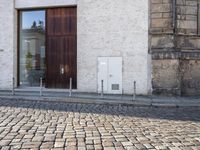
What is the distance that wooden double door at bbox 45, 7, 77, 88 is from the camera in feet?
70.8

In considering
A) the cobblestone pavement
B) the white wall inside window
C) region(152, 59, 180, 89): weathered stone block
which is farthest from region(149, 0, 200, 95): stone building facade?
the cobblestone pavement

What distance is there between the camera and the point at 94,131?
349 inches

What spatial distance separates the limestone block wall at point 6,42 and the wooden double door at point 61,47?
8.25 feet

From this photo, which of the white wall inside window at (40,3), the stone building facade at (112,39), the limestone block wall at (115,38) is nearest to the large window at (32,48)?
the white wall inside window at (40,3)

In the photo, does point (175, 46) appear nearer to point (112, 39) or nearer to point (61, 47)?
point (112, 39)

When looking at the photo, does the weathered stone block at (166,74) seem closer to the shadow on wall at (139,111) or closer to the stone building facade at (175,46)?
the stone building facade at (175,46)

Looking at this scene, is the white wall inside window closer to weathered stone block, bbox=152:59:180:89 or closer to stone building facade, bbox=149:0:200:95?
stone building facade, bbox=149:0:200:95

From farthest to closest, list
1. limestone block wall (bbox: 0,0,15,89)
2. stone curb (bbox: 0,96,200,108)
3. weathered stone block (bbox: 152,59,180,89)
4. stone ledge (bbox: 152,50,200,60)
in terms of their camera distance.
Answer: limestone block wall (bbox: 0,0,15,89)
weathered stone block (bbox: 152,59,180,89)
stone ledge (bbox: 152,50,200,60)
stone curb (bbox: 0,96,200,108)

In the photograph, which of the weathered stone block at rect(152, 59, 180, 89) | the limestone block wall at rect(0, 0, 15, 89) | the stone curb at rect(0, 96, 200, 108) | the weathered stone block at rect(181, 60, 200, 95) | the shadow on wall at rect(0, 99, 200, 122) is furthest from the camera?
the limestone block wall at rect(0, 0, 15, 89)

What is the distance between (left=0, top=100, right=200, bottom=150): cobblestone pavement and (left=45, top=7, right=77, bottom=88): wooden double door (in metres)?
9.49

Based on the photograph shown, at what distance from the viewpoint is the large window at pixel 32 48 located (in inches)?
891

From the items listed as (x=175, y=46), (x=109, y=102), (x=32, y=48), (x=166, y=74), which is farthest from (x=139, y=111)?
(x=32, y=48)

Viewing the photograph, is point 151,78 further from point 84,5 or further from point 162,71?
point 84,5

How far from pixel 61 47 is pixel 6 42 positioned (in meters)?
3.92
